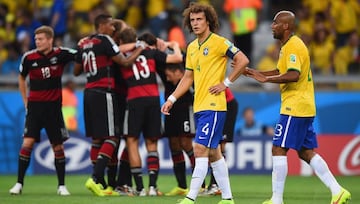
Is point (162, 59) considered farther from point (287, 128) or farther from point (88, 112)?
point (287, 128)

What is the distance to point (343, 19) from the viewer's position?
23875mm

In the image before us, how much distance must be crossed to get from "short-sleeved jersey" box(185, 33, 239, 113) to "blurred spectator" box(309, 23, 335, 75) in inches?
415

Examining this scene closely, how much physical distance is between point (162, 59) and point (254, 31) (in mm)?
9265

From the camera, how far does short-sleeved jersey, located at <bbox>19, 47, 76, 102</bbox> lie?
597 inches

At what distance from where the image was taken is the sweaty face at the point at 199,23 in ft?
40.9

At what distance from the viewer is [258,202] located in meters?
13.6

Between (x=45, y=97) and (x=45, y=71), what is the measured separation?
1.33ft

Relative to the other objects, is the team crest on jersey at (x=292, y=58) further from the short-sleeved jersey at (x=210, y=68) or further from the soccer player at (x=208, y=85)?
the short-sleeved jersey at (x=210, y=68)

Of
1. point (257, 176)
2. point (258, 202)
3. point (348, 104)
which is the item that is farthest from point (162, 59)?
point (348, 104)

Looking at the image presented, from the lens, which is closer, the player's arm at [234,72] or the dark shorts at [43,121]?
the player's arm at [234,72]

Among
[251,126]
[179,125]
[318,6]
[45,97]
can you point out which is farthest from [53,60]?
[318,6]

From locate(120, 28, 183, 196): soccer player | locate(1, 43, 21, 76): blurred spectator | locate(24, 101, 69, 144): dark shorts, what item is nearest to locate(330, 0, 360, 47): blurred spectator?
locate(1, 43, 21, 76): blurred spectator

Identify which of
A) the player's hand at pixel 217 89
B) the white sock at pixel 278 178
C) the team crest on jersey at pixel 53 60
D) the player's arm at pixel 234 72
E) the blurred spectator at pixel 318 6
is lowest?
the white sock at pixel 278 178

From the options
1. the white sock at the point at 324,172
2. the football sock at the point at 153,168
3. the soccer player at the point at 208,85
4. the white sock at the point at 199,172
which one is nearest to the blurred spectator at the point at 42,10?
the football sock at the point at 153,168
